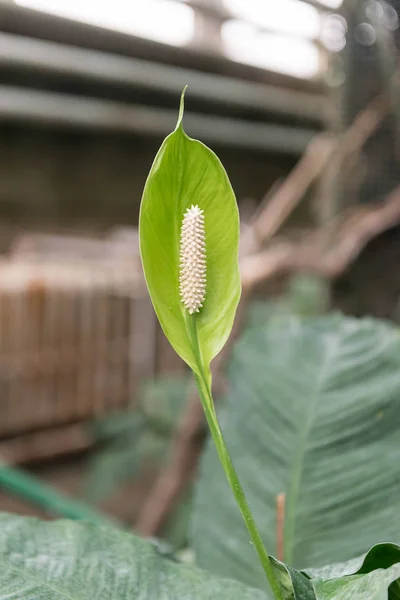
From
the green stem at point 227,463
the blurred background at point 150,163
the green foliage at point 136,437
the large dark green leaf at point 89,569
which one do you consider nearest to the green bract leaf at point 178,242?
the green stem at point 227,463

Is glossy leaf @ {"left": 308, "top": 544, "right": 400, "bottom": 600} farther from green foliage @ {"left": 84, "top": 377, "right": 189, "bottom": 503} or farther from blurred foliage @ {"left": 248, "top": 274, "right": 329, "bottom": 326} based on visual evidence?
green foliage @ {"left": 84, "top": 377, "right": 189, "bottom": 503}

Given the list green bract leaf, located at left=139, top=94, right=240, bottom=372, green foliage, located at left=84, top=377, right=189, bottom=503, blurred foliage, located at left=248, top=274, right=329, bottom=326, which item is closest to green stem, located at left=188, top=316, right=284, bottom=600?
green bract leaf, located at left=139, top=94, right=240, bottom=372

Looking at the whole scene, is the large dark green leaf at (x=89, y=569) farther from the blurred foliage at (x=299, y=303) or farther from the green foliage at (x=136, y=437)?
the green foliage at (x=136, y=437)

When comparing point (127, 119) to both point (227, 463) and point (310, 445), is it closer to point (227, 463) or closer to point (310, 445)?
point (310, 445)

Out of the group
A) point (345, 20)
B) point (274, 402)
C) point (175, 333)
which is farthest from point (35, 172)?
point (175, 333)

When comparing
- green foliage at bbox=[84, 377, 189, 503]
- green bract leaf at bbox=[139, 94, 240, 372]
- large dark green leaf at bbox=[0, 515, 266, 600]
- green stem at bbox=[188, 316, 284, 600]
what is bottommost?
green foliage at bbox=[84, 377, 189, 503]
